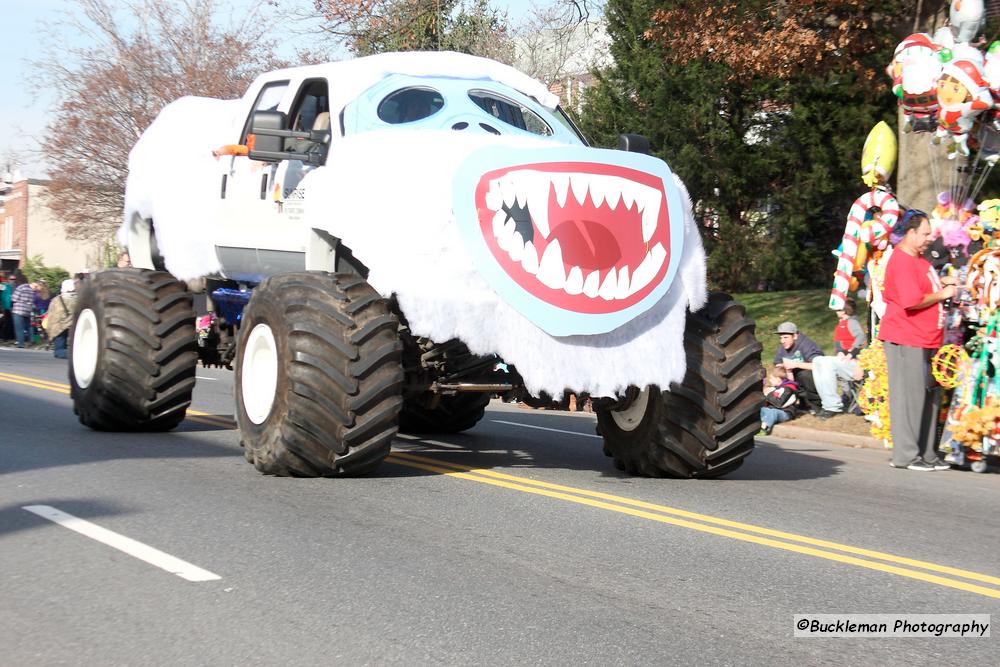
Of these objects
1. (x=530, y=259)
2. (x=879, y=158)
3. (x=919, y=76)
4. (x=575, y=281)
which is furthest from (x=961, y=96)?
(x=530, y=259)

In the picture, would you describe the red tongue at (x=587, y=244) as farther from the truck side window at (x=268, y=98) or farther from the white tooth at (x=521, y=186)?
the truck side window at (x=268, y=98)

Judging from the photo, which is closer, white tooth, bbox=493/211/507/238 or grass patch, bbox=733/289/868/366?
white tooth, bbox=493/211/507/238

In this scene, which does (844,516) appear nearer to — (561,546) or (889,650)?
(561,546)

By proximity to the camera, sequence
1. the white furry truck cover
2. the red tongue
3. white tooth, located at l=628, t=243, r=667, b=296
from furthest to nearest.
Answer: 1. white tooth, located at l=628, t=243, r=667, b=296
2. the red tongue
3. the white furry truck cover

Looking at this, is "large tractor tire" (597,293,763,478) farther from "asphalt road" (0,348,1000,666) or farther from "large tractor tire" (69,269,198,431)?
"large tractor tire" (69,269,198,431)

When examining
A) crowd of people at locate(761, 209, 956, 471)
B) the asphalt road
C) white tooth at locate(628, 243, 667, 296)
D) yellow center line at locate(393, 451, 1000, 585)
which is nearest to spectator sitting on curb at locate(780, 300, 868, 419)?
crowd of people at locate(761, 209, 956, 471)

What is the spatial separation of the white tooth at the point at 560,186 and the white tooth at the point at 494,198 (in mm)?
363

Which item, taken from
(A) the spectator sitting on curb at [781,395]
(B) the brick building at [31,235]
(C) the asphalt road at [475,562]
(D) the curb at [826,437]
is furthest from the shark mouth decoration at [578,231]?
(B) the brick building at [31,235]

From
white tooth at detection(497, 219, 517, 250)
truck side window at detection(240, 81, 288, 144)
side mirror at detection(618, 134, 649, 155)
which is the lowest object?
white tooth at detection(497, 219, 517, 250)

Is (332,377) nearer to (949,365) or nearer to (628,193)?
(628,193)

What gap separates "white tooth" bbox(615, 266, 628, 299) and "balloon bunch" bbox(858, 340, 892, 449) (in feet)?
15.2

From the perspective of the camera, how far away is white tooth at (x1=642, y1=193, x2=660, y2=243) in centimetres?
864

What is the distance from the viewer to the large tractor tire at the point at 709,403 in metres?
9.09

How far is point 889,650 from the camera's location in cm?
511
